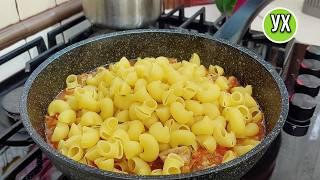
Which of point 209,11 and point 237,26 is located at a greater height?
point 237,26

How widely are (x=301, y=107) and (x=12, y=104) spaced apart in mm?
444

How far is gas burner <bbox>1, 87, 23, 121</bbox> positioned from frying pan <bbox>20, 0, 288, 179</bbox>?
0.19ft

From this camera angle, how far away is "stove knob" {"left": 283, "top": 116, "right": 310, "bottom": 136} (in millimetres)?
546

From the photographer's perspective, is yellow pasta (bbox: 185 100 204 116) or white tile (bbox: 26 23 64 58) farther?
white tile (bbox: 26 23 64 58)

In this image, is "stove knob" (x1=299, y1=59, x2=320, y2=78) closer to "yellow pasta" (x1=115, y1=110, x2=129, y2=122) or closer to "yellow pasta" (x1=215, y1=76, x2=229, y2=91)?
"yellow pasta" (x1=215, y1=76, x2=229, y2=91)

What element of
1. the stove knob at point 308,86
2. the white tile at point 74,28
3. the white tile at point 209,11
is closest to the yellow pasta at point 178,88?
the stove knob at point 308,86

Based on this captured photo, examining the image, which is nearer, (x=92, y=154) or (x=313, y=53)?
(x=92, y=154)

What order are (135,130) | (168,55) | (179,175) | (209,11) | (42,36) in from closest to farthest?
(179,175), (135,130), (168,55), (42,36), (209,11)

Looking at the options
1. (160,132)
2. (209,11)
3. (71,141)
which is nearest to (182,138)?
(160,132)

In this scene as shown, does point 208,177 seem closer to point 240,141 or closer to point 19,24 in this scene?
point 240,141

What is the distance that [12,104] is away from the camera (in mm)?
596

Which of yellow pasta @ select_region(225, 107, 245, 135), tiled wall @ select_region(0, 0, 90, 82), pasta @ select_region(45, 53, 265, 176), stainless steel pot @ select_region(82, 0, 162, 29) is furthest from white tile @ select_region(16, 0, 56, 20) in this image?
yellow pasta @ select_region(225, 107, 245, 135)

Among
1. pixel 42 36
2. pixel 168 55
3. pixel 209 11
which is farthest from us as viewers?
pixel 209 11

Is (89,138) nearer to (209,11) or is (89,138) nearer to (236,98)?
(236,98)
